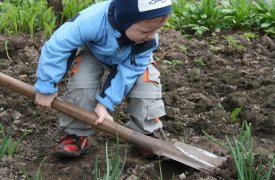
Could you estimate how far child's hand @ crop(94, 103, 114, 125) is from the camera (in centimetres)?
319

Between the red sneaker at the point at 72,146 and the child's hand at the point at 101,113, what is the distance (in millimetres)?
254

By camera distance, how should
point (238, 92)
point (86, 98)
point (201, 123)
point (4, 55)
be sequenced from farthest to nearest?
point (4, 55), point (238, 92), point (201, 123), point (86, 98)

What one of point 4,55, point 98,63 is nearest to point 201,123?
point 98,63

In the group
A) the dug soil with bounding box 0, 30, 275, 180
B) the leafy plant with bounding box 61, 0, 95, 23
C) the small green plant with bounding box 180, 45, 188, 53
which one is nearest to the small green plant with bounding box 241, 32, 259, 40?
the dug soil with bounding box 0, 30, 275, 180

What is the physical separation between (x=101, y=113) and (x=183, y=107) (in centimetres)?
91

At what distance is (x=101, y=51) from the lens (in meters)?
3.23

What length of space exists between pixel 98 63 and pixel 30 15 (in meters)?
1.70

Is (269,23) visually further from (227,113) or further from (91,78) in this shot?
(91,78)

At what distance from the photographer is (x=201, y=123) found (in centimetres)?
374

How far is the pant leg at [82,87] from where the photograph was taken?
3344 mm

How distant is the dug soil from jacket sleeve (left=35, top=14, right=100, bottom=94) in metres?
0.56

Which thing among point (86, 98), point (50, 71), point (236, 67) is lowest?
point (236, 67)

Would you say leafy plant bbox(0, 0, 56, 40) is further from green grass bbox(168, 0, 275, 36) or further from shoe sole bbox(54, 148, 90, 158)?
shoe sole bbox(54, 148, 90, 158)

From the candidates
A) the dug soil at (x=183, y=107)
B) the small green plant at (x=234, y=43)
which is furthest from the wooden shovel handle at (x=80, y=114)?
the small green plant at (x=234, y=43)
